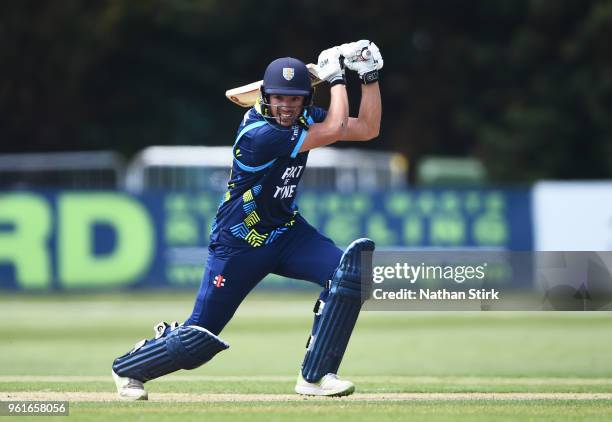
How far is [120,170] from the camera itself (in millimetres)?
23906

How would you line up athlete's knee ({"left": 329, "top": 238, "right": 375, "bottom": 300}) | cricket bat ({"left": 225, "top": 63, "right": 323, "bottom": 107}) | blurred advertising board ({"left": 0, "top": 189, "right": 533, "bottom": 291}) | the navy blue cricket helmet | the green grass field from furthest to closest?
blurred advertising board ({"left": 0, "top": 189, "right": 533, "bottom": 291}) → cricket bat ({"left": 225, "top": 63, "right": 323, "bottom": 107}) → athlete's knee ({"left": 329, "top": 238, "right": 375, "bottom": 300}) → the navy blue cricket helmet → the green grass field

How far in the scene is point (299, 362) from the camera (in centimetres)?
1123

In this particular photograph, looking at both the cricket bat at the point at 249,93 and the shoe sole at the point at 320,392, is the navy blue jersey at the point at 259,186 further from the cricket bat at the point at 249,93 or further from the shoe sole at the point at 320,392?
the shoe sole at the point at 320,392

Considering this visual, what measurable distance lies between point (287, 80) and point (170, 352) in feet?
5.27

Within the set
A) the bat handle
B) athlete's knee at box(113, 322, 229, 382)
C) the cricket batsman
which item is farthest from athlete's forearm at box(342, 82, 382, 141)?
athlete's knee at box(113, 322, 229, 382)

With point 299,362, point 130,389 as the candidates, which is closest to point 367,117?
point 130,389

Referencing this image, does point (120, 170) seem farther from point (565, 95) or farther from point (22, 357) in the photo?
point (22, 357)

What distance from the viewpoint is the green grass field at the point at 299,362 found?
275 inches

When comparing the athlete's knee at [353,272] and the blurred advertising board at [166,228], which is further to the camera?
the blurred advertising board at [166,228]

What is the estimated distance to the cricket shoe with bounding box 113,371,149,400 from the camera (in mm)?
7371

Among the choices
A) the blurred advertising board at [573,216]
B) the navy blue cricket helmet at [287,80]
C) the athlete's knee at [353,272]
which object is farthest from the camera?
the blurred advertising board at [573,216]

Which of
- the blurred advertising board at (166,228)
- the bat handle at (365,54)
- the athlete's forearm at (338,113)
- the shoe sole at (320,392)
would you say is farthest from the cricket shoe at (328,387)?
the blurred advertising board at (166,228)

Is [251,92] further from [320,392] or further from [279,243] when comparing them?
[320,392]

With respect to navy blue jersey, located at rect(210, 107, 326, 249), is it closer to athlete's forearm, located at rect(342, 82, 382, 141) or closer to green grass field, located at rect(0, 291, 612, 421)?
athlete's forearm, located at rect(342, 82, 382, 141)
